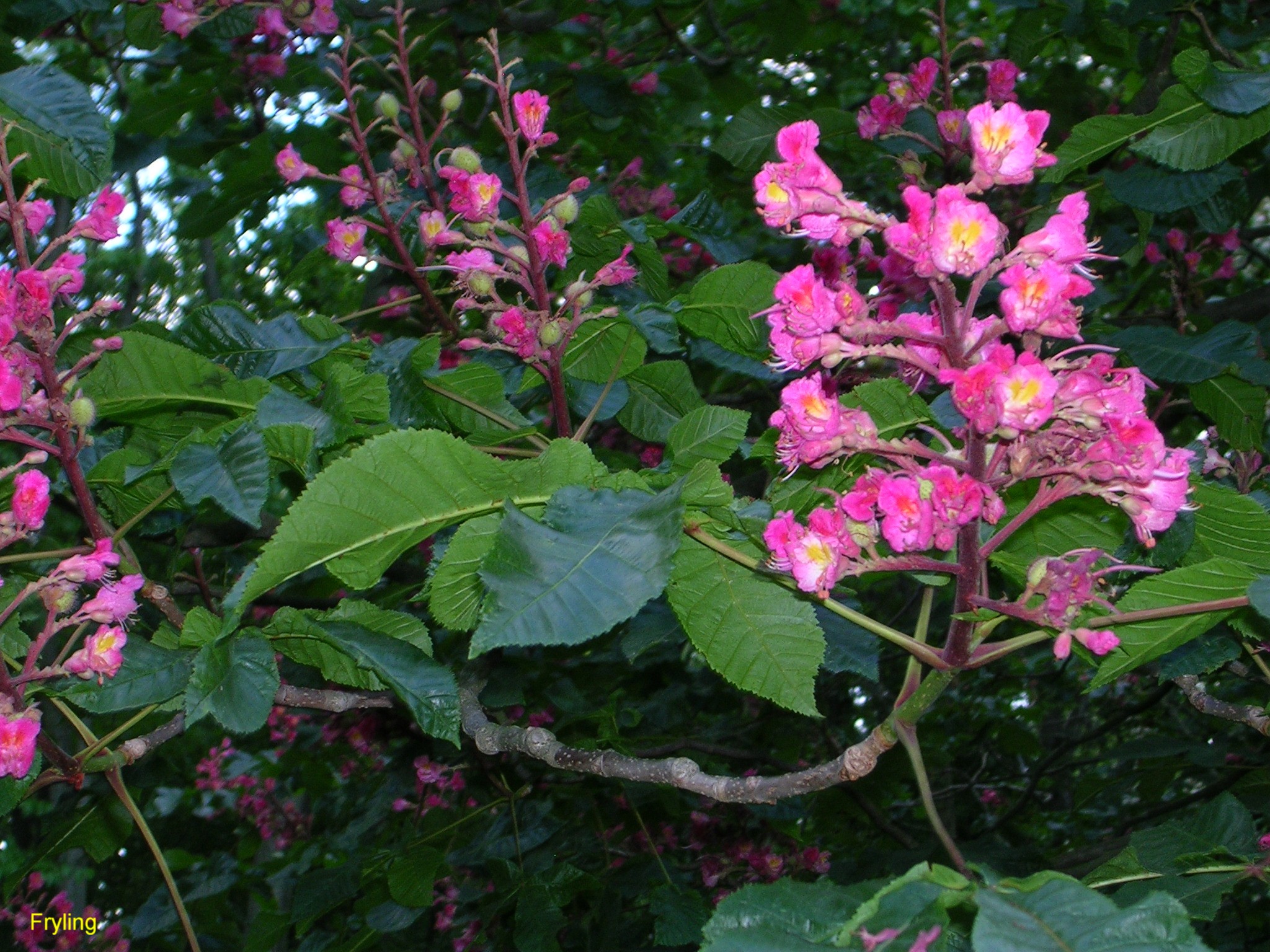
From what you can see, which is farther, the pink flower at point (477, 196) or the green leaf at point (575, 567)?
the pink flower at point (477, 196)

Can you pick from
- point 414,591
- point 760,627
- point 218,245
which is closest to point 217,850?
point 218,245

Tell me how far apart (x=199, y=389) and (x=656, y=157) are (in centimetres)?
334

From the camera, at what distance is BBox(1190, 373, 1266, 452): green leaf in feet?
7.16

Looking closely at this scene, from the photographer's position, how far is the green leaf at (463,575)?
119 centimetres

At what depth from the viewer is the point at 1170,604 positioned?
1.21m

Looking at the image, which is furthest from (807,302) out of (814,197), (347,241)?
(347,241)

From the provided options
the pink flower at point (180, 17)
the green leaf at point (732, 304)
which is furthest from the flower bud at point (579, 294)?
the pink flower at point (180, 17)

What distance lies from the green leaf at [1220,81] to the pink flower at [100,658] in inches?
75.8

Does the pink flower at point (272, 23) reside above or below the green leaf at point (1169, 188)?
above

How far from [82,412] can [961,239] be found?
3.66 ft

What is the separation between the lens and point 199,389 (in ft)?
5.34

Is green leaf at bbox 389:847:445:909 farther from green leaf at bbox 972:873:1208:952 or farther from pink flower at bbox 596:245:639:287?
green leaf at bbox 972:873:1208:952

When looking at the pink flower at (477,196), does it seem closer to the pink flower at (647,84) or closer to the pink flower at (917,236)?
the pink flower at (917,236)

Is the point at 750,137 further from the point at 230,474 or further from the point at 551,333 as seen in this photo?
the point at 230,474
